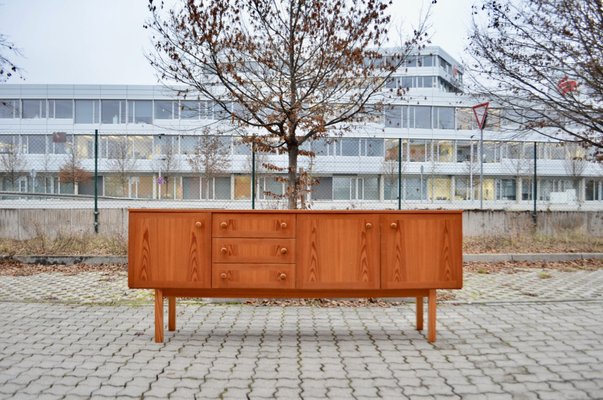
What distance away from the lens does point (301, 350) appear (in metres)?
4.50

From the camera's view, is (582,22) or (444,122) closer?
(582,22)

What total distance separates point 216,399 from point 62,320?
117 inches

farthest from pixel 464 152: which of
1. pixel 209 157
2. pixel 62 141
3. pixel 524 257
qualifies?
pixel 62 141

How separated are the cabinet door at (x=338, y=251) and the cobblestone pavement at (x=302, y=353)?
1.89ft

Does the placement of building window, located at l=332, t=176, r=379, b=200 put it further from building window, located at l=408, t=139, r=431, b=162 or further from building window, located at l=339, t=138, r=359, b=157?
building window, located at l=408, t=139, r=431, b=162

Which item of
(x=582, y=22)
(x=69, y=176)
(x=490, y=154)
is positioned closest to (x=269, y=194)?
(x=582, y=22)

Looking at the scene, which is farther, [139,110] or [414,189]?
[139,110]

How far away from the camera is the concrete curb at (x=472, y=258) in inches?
370

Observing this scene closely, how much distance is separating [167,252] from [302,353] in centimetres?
154

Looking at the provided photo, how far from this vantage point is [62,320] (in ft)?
18.1

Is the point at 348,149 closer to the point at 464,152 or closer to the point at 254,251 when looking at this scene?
the point at 254,251

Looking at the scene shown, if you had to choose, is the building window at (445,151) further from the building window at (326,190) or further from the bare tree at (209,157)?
the bare tree at (209,157)

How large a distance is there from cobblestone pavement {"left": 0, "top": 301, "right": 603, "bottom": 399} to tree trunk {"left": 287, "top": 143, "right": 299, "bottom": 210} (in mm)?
2380

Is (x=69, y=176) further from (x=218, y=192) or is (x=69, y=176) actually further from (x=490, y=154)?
(x=490, y=154)
